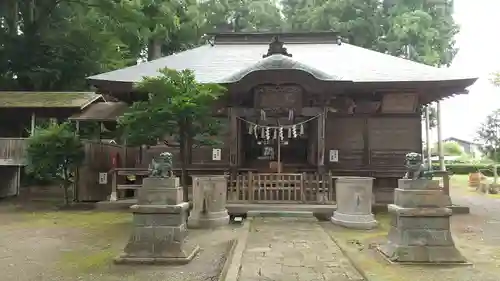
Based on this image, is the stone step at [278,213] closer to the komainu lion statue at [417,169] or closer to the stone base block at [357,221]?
the stone base block at [357,221]

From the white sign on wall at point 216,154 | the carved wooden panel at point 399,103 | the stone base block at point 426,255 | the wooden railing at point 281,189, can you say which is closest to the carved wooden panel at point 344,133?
the carved wooden panel at point 399,103

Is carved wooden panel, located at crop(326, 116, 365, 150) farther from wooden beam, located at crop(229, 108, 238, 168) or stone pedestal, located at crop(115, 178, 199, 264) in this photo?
stone pedestal, located at crop(115, 178, 199, 264)

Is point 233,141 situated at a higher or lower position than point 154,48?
lower

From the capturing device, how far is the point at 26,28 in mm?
23250

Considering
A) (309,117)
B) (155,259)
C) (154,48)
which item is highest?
(154,48)

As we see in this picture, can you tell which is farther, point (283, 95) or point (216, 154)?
point (216, 154)

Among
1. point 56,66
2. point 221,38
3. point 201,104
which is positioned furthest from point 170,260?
point 56,66

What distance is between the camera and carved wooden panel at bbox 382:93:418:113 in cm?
1391

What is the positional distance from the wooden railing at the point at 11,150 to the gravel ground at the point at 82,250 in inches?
169

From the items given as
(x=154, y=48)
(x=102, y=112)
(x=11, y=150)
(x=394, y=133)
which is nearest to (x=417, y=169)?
(x=394, y=133)

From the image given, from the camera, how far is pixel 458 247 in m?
7.65

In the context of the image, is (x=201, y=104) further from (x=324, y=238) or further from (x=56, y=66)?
(x=56, y=66)

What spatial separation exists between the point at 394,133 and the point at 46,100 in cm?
1319

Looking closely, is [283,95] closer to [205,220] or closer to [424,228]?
[205,220]
